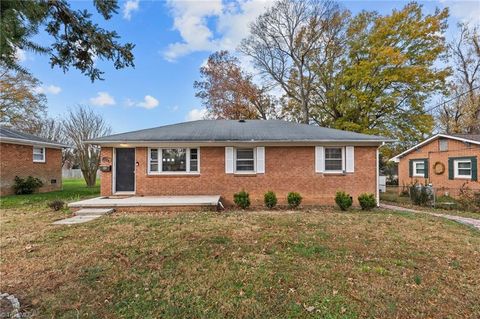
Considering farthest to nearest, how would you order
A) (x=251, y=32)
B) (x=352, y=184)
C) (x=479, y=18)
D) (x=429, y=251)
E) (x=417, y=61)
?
1. (x=251, y=32)
2. (x=479, y=18)
3. (x=417, y=61)
4. (x=352, y=184)
5. (x=429, y=251)

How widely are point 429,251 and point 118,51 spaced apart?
251 inches

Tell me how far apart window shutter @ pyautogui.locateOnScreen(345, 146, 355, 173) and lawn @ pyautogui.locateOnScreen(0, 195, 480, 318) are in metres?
3.97

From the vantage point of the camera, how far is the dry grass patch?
3.00m

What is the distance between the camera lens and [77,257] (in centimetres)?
445

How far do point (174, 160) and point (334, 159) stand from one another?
7.02 m

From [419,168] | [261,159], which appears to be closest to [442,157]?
[419,168]

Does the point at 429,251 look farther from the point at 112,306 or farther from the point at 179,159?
the point at 179,159

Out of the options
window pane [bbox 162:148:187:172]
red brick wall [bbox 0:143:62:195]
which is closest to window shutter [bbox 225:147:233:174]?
window pane [bbox 162:148:187:172]

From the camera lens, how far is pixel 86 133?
20.6 m

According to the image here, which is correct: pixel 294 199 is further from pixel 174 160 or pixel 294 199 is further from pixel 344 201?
pixel 174 160

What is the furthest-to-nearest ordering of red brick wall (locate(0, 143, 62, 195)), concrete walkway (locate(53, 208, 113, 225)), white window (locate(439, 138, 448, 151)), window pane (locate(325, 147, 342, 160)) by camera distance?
1. white window (locate(439, 138, 448, 151))
2. red brick wall (locate(0, 143, 62, 195))
3. window pane (locate(325, 147, 342, 160))
4. concrete walkway (locate(53, 208, 113, 225))

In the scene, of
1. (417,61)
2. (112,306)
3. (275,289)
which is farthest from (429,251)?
(417,61)

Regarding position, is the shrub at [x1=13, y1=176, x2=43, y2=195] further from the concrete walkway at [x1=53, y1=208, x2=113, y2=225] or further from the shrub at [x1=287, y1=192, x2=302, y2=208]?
the shrub at [x1=287, y1=192, x2=302, y2=208]

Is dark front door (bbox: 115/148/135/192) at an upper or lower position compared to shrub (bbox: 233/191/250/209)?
upper
